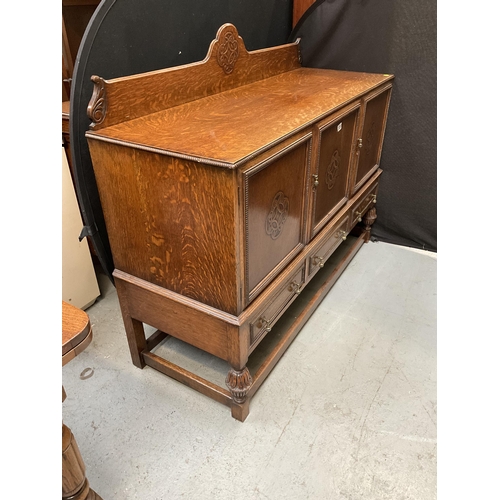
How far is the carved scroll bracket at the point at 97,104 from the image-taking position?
1.22 m

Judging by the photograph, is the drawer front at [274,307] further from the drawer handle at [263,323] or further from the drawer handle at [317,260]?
the drawer handle at [317,260]

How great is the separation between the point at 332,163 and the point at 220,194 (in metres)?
0.75

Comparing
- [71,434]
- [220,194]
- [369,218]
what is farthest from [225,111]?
[369,218]

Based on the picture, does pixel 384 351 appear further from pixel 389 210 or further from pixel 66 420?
pixel 66 420

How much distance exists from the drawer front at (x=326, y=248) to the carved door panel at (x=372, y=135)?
0.75ft

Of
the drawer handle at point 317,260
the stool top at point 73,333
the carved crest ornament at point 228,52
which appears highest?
the carved crest ornament at point 228,52

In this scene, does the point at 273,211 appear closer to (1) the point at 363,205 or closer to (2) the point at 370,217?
(1) the point at 363,205

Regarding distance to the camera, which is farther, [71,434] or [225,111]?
[225,111]

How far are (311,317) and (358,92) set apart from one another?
104cm

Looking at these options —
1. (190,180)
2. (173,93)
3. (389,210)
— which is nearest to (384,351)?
(389,210)

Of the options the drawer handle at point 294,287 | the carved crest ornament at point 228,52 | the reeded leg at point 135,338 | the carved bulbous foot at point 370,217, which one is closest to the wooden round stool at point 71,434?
the reeded leg at point 135,338

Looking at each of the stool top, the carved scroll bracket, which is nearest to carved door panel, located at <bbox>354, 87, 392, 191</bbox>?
the carved scroll bracket

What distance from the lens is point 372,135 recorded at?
2.17m

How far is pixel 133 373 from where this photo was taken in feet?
5.68
